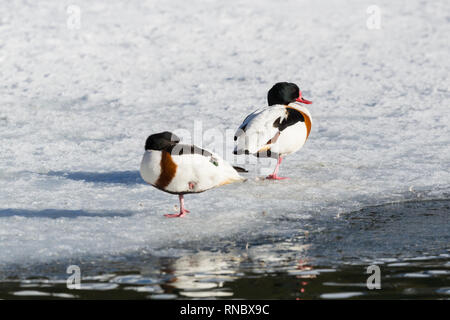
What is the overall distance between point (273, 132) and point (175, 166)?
6.67ft

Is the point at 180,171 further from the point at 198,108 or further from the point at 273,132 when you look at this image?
the point at 198,108

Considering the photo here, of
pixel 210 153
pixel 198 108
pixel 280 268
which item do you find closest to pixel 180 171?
pixel 210 153

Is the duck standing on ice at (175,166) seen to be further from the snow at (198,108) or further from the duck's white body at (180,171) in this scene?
the snow at (198,108)

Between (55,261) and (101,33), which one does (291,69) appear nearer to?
(101,33)

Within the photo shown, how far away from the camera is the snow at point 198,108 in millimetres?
7109

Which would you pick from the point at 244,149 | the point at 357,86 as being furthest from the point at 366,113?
the point at 244,149

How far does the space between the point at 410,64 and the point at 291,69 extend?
2.19m

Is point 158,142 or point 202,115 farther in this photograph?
point 202,115

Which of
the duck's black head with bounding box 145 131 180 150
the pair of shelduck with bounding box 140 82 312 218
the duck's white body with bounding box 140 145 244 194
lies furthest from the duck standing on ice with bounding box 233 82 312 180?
the duck's black head with bounding box 145 131 180 150

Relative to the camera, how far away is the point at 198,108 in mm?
11969

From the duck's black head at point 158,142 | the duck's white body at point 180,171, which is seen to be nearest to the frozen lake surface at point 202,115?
the duck's white body at point 180,171

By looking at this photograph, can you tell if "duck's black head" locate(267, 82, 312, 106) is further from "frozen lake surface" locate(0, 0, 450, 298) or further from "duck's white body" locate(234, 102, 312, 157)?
"frozen lake surface" locate(0, 0, 450, 298)
